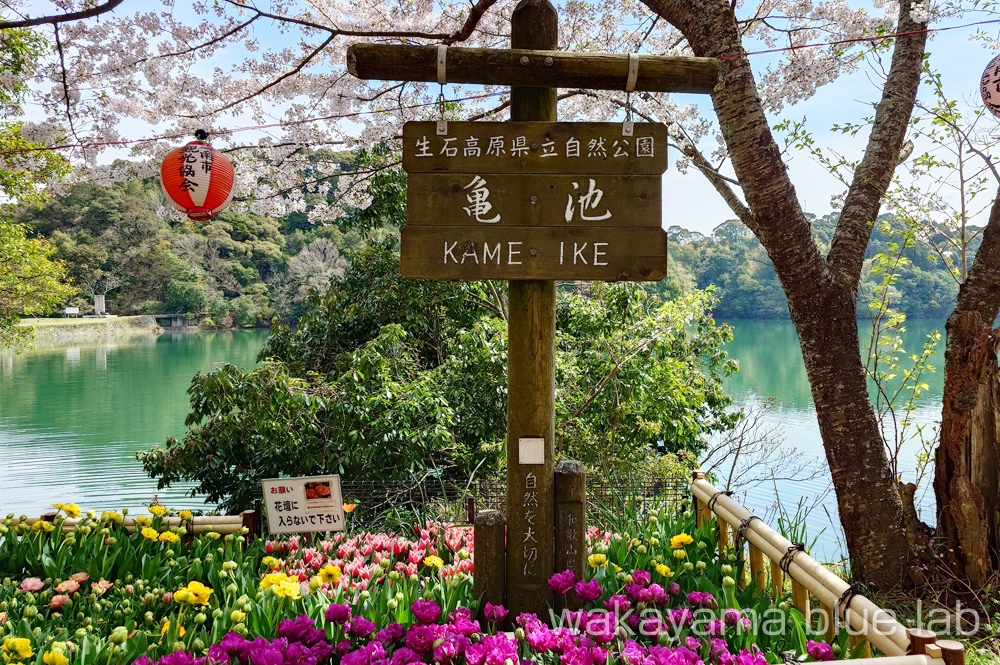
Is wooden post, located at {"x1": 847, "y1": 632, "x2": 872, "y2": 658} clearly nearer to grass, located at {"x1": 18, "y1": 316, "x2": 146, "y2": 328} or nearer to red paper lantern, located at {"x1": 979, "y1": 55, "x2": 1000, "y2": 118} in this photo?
red paper lantern, located at {"x1": 979, "y1": 55, "x2": 1000, "y2": 118}

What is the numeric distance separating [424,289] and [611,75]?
3.56 meters

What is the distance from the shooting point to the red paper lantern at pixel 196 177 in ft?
11.3

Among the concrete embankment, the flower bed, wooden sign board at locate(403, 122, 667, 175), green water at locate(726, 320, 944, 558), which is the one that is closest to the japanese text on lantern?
the flower bed

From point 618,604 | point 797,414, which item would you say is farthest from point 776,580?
point 797,414

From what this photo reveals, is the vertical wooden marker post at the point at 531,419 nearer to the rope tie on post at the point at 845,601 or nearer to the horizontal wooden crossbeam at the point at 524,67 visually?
the horizontal wooden crossbeam at the point at 524,67

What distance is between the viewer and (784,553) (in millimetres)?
1937

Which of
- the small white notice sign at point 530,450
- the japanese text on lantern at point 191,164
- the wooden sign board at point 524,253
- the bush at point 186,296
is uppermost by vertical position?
the bush at point 186,296

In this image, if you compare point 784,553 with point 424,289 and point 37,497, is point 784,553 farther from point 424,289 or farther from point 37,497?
point 37,497

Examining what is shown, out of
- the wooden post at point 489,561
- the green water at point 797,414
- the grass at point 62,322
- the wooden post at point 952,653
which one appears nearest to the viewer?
the wooden post at point 952,653

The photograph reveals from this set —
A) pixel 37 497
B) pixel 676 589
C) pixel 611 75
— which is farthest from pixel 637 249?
pixel 37 497

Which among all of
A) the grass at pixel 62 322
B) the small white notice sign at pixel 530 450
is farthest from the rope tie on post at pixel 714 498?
the grass at pixel 62 322

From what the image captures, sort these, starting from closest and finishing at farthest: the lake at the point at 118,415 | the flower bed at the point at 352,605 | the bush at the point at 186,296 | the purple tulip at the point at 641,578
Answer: the flower bed at the point at 352,605 → the purple tulip at the point at 641,578 → the lake at the point at 118,415 → the bush at the point at 186,296

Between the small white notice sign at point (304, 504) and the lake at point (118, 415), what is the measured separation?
3198 mm

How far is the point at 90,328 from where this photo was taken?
21.4 m
